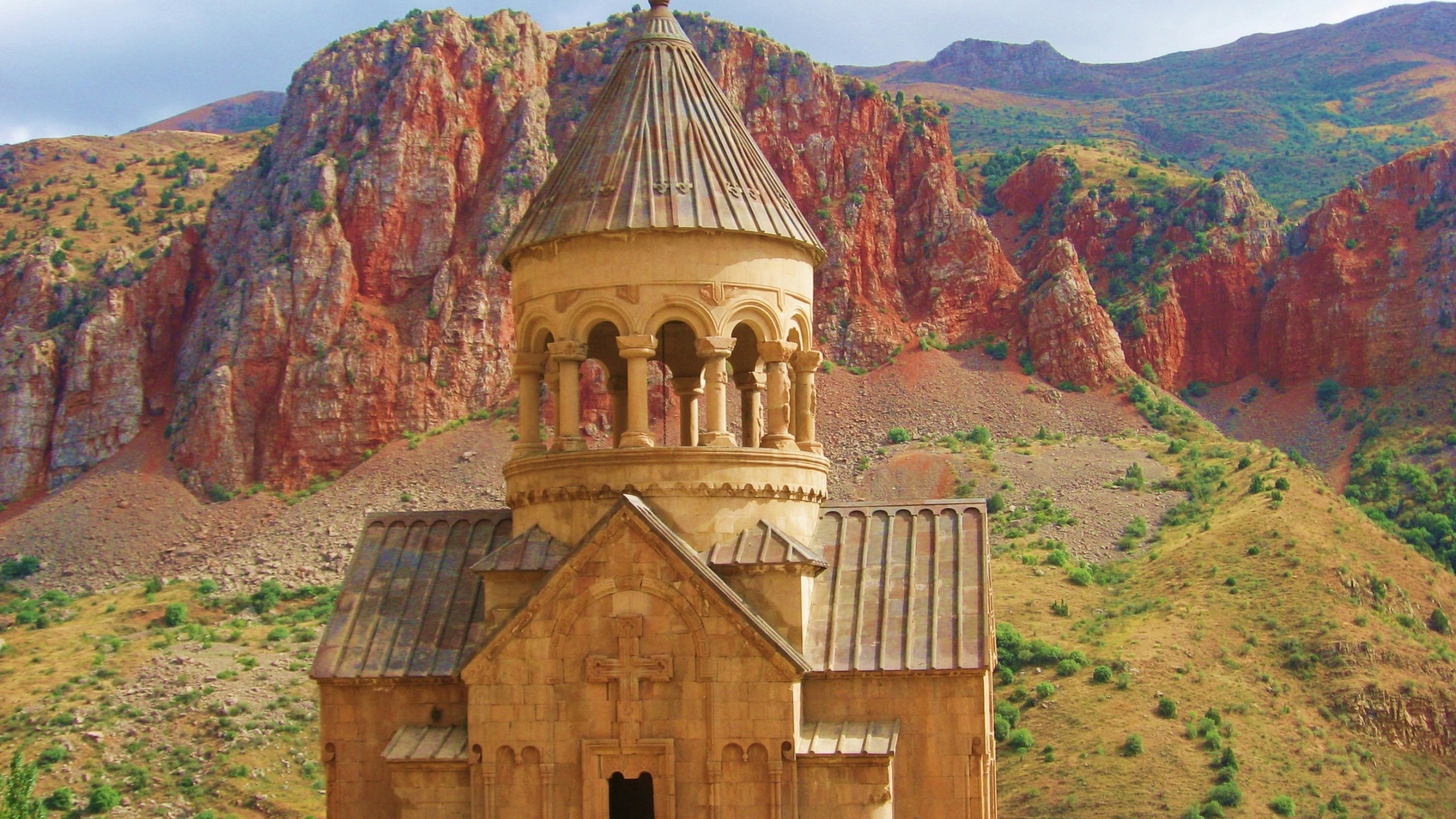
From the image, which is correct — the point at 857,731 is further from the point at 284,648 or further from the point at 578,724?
the point at 284,648

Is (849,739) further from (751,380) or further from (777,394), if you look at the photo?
(751,380)

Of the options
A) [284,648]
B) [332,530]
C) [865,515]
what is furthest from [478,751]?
[332,530]

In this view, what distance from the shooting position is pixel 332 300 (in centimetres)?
11962

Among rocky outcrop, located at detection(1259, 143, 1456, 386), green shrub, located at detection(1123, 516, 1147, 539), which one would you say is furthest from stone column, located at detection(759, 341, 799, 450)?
rocky outcrop, located at detection(1259, 143, 1456, 386)

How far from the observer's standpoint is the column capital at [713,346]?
2262cm

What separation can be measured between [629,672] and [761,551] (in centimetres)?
216

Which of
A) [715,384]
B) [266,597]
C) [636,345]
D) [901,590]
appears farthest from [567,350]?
[266,597]

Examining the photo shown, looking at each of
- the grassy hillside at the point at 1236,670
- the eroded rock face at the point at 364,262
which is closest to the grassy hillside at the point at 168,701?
the eroded rock face at the point at 364,262

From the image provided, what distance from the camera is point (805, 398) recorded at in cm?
2405

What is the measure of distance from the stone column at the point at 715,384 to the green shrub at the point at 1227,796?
4688cm

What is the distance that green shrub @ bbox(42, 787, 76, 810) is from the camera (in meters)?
69.9

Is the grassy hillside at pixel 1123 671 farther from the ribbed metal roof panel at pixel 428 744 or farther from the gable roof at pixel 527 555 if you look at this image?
the ribbed metal roof panel at pixel 428 744

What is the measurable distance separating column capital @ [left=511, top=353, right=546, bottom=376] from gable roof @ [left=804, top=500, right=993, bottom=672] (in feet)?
13.0

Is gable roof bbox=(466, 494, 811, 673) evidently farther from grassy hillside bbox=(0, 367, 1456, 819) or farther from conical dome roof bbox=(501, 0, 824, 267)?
grassy hillside bbox=(0, 367, 1456, 819)
